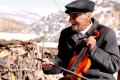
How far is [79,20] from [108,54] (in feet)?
1.47

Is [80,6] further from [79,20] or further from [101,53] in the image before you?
[101,53]

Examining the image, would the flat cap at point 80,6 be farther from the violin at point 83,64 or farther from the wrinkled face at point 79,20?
the violin at point 83,64

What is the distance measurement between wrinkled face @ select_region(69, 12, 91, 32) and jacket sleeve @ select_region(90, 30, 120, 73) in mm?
252

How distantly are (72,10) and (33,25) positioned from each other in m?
20.4

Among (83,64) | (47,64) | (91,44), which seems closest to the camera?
(91,44)

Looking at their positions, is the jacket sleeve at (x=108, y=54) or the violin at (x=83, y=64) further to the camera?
the violin at (x=83, y=64)

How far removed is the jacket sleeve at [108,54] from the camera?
4.13 meters

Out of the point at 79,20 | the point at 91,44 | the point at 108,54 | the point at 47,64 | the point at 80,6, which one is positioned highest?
the point at 80,6

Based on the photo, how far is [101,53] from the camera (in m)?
4.15

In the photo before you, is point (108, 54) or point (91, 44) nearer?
point (91, 44)

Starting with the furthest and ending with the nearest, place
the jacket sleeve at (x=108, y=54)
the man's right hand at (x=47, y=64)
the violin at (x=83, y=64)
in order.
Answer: the man's right hand at (x=47, y=64), the violin at (x=83, y=64), the jacket sleeve at (x=108, y=54)

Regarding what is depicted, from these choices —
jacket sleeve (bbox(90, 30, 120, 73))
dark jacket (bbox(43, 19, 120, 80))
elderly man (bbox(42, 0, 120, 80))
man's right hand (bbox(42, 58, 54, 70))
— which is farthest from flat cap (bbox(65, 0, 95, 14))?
man's right hand (bbox(42, 58, 54, 70))

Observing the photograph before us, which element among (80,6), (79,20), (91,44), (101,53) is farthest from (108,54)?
(80,6)

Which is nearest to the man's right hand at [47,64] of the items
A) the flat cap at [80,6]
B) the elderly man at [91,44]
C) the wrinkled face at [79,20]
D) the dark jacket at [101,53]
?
the elderly man at [91,44]
